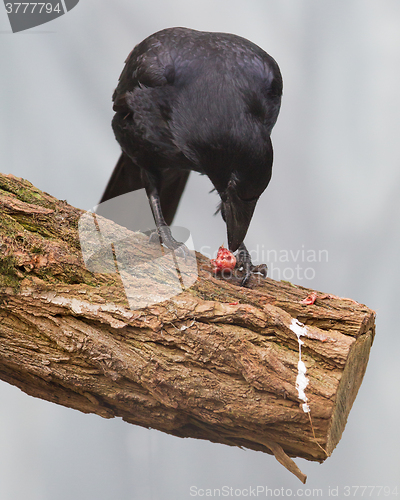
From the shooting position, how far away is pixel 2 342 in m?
1.91

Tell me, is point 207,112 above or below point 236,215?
above

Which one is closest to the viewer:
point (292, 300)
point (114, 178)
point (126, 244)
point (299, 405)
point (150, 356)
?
point (299, 405)

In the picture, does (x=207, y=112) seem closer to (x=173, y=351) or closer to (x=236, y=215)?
(x=236, y=215)

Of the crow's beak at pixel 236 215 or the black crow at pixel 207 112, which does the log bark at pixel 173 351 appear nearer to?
the crow's beak at pixel 236 215

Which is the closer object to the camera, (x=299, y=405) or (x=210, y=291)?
(x=299, y=405)

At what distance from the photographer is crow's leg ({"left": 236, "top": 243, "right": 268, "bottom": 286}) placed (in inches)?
99.4

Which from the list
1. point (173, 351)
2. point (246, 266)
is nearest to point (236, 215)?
point (246, 266)

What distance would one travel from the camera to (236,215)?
2354 millimetres

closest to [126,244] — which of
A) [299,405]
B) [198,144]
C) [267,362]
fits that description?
[198,144]

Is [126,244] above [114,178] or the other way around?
the other way around

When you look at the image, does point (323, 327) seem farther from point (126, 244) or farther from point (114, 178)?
point (114, 178)

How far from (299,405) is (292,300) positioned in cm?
57

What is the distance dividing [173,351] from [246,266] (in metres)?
1.02

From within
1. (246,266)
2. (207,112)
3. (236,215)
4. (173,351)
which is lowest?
(173,351)
